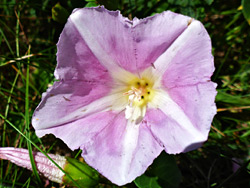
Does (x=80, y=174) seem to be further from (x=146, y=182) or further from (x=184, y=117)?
(x=184, y=117)

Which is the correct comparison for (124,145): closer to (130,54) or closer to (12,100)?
(130,54)

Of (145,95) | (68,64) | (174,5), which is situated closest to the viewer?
(68,64)

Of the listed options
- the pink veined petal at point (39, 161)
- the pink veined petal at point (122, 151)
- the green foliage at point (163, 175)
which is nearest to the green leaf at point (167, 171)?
the green foliage at point (163, 175)

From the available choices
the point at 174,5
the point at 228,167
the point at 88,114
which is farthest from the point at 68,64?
the point at 228,167

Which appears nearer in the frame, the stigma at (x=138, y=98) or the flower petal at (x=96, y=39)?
the flower petal at (x=96, y=39)

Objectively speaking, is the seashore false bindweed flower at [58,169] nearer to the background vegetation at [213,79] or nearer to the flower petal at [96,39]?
the background vegetation at [213,79]

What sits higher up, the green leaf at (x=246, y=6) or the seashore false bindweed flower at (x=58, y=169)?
the green leaf at (x=246, y=6)
